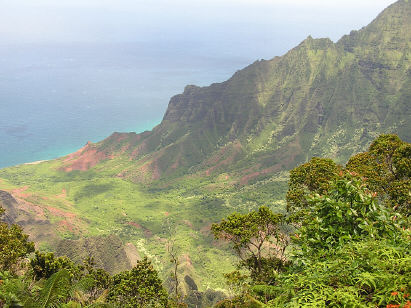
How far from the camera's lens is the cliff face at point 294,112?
159000 millimetres

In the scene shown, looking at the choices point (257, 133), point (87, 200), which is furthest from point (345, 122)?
point (87, 200)

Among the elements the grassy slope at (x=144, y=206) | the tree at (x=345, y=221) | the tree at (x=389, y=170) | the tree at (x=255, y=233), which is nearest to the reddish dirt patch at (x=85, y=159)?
the grassy slope at (x=144, y=206)

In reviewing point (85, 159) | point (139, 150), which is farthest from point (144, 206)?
point (85, 159)

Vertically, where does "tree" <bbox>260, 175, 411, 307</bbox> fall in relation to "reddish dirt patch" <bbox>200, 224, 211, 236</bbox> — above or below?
above

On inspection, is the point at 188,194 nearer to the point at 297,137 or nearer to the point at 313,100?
the point at 297,137

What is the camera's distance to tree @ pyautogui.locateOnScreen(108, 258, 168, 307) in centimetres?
2923

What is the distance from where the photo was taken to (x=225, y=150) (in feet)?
581

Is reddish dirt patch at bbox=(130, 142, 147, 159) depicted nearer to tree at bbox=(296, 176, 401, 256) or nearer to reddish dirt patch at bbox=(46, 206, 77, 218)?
reddish dirt patch at bbox=(46, 206, 77, 218)

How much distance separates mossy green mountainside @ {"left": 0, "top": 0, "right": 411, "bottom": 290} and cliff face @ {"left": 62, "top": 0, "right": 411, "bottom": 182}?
1.93 ft

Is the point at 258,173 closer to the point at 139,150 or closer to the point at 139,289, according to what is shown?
the point at 139,150

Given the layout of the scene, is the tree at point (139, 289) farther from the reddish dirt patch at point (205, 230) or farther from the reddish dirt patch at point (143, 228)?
the reddish dirt patch at point (143, 228)

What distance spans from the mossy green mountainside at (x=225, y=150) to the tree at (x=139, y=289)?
208 ft

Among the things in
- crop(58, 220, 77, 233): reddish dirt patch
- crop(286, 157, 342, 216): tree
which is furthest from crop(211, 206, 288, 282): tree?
crop(58, 220, 77, 233): reddish dirt patch

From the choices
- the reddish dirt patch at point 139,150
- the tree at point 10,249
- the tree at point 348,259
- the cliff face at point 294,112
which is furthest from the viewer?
the reddish dirt patch at point 139,150
